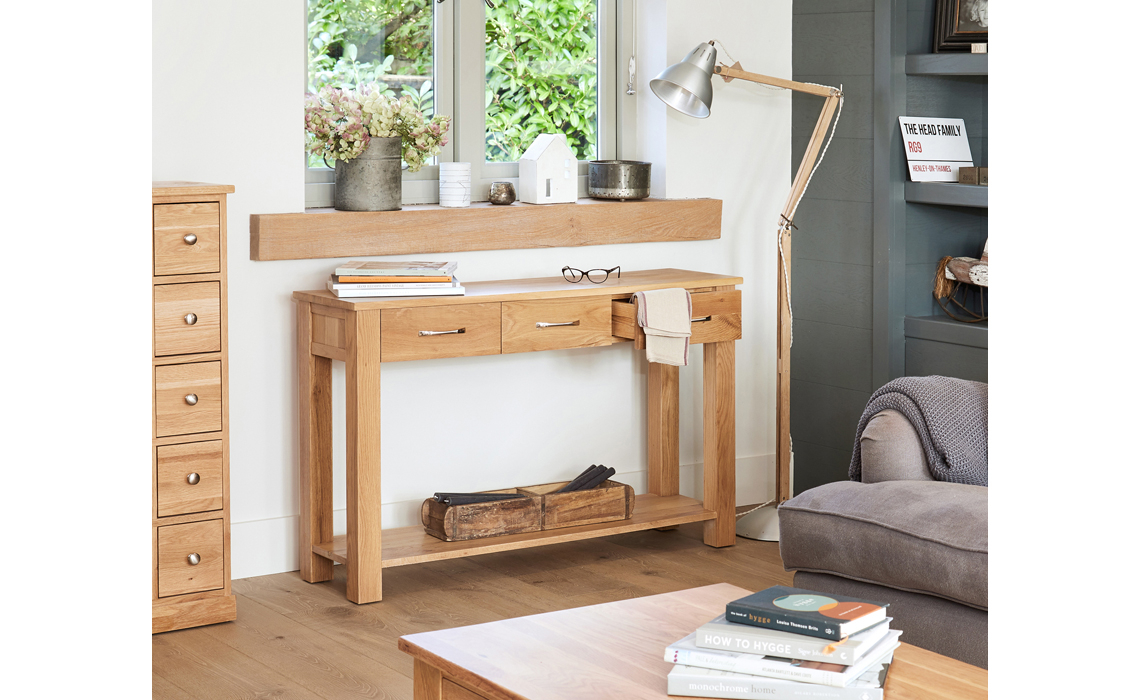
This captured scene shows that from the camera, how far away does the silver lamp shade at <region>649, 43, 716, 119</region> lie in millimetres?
3818

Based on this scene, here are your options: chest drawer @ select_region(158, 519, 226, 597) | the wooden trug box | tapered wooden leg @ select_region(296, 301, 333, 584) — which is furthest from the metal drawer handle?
chest drawer @ select_region(158, 519, 226, 597)

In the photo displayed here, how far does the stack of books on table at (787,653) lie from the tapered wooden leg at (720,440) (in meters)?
2.27

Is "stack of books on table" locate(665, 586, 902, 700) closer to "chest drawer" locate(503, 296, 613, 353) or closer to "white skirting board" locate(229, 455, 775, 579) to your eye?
"chest drawer" locate(503, 296, 613, 353)

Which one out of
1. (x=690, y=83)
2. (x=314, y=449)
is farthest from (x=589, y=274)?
(x=314, y=449)

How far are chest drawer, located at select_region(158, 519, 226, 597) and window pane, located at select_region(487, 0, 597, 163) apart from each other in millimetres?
1654

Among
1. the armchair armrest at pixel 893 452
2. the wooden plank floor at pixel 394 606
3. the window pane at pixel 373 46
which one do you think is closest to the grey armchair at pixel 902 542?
the armchair armrest at pixel 893 452

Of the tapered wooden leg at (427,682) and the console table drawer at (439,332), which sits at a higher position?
the console table drawer at (439,332)

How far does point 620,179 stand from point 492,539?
1.36 metres

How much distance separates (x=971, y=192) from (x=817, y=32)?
0.92 m

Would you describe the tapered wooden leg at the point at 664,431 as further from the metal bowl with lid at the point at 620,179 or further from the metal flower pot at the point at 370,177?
the metal flower pot at the point at 370,177

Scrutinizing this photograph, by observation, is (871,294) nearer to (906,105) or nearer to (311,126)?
(906,105)

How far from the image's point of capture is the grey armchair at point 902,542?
2486mm
